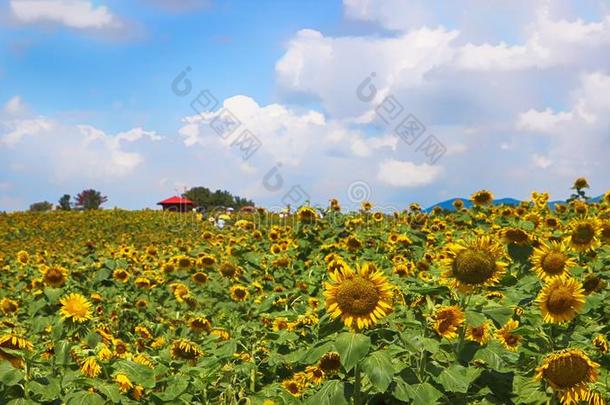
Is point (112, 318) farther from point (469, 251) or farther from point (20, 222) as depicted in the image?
point (20, 222)

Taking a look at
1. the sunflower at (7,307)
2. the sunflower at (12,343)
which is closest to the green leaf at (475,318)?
the sunflower at (12,343)

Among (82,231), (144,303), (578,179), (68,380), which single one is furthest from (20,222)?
(68,380)

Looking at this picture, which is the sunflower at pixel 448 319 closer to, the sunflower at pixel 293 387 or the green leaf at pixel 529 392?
the green leaf at pixel 529 392

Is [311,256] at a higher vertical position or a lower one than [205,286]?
higher

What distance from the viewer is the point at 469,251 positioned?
3.64m

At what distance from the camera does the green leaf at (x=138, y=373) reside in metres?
3.33

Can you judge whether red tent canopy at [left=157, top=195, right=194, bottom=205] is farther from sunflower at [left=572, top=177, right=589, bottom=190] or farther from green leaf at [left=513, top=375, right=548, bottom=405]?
green leaf at [left=513, top=375, right=548, bottom=405]

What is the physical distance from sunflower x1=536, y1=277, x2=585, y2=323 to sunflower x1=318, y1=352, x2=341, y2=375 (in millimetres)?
1261

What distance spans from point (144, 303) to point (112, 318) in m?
0.58

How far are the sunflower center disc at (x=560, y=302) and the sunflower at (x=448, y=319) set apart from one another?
66 centimetres

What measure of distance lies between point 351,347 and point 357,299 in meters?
0.29

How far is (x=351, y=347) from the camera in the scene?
9.32ft

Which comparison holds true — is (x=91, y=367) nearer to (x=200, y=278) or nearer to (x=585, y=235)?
(x=585, y=235)

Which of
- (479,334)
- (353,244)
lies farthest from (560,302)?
(353,244)
